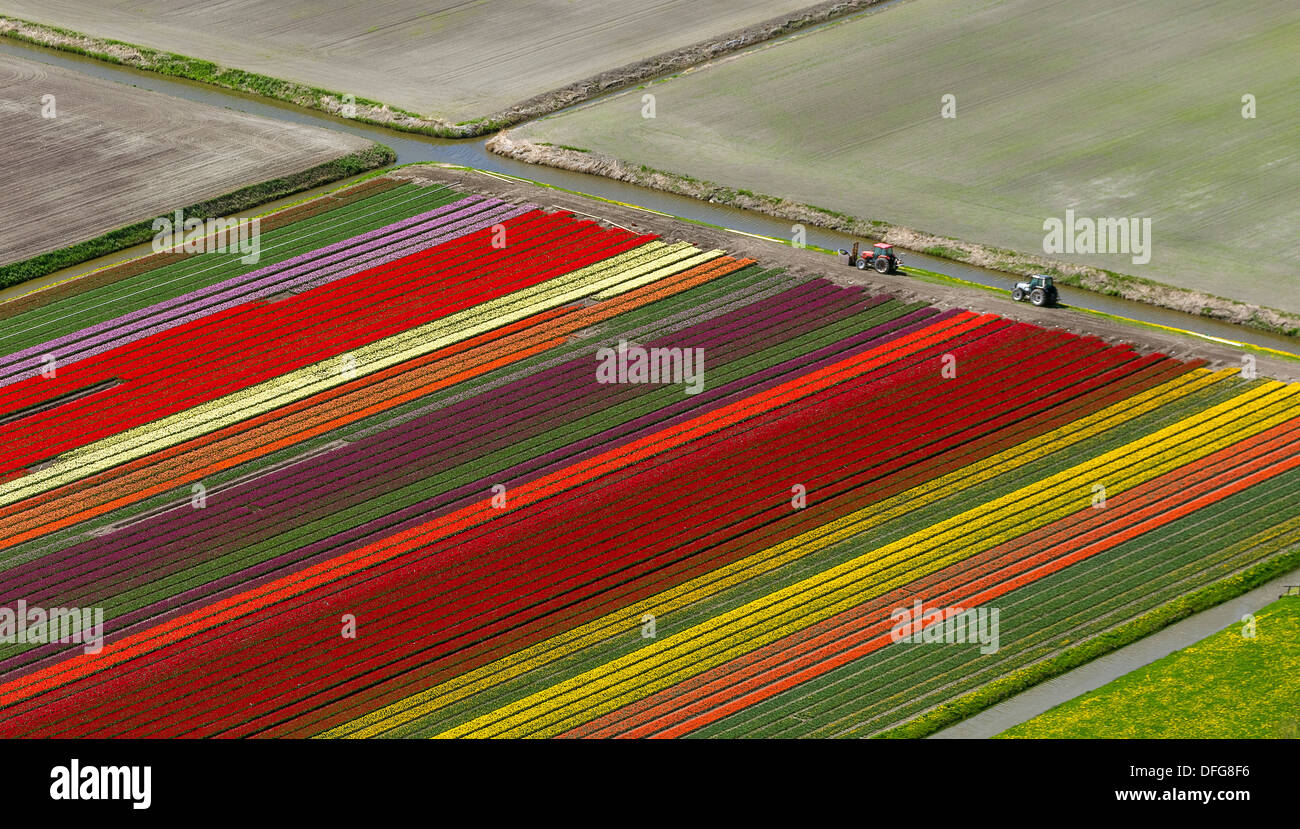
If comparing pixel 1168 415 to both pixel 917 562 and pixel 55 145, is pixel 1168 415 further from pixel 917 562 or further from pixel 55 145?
pixel 55 145

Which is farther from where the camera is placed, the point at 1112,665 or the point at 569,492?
the point at 569,492

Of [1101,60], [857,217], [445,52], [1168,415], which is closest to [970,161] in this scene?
[857,217]

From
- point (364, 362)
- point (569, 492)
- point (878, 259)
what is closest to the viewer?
point (569, 492)

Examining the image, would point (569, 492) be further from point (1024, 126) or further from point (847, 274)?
point (1024, 126)

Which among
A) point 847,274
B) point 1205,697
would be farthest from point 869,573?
point 847,274

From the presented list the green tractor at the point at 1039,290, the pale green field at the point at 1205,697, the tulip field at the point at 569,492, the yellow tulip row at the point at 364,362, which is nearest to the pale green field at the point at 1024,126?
the green tractor at the point at 1039,290

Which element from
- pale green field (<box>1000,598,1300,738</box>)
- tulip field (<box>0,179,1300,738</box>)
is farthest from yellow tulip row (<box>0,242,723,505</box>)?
pale green field (<box>1000,598,1300,738</box>)

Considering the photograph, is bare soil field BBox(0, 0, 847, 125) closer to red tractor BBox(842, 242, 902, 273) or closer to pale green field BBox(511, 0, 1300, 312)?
pale green field BBox(511, 0, 1300, 312)
